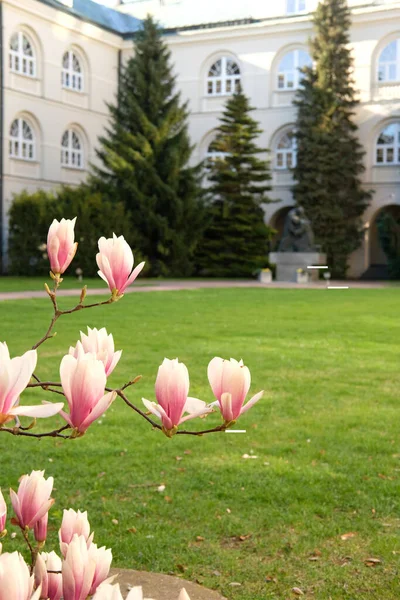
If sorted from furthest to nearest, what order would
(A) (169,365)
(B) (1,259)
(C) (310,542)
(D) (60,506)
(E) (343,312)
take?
(B) (1,259) < (E) (343,312) < (D) (60,506) < (C) (310,542) < (A) (169,365)

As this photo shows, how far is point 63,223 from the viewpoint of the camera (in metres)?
1.44

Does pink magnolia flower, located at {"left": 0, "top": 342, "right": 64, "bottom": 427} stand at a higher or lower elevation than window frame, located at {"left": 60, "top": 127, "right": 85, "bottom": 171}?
lower

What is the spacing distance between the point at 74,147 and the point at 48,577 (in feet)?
119

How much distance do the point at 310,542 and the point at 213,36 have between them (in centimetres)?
3585

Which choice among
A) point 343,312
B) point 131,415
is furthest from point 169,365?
point 343,312

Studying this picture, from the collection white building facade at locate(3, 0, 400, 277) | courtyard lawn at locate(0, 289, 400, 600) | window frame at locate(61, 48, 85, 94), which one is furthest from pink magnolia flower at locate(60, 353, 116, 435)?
window frame at locate(61, 48, 85, 94)

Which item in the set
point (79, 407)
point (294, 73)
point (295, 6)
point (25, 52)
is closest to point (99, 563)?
point (79, 407)

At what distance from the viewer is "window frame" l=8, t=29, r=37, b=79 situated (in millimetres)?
32344

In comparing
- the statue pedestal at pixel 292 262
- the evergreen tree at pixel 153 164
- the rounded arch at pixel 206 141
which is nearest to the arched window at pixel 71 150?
the evergreen tree at pixel 153 164

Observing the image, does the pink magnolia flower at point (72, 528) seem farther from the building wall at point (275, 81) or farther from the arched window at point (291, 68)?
the arched window at point (291, 68)

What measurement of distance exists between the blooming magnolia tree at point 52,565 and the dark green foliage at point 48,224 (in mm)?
28085

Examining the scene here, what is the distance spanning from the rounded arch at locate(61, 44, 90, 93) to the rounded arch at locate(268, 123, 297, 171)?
8701 millimetres

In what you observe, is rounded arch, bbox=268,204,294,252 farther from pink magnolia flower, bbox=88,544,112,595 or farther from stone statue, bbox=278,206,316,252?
pink magnolia flower, bbox=88,544,112,595

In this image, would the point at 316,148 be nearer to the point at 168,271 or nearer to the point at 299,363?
the point at 168,271
